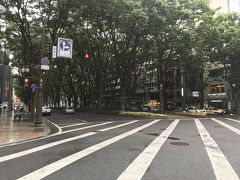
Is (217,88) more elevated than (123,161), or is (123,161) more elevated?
(217,88)

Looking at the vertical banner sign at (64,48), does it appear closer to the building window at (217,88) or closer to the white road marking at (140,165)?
the white road marking at (140,165)

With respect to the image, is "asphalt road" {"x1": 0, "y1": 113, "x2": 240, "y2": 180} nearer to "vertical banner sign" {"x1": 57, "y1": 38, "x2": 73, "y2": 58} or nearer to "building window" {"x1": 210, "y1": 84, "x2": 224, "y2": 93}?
"vertical banner sign" {"x1": 57, "y1": 38, "x2": 73, "y2": 58}

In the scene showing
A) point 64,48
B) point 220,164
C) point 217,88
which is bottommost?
point 220,164

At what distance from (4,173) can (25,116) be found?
77.0 feet

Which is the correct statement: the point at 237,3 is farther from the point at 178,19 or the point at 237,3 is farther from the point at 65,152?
the point at 65,152

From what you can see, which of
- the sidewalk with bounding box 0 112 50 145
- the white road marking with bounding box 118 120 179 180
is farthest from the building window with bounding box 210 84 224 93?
the white road marking with bounding box 118 120 179 180

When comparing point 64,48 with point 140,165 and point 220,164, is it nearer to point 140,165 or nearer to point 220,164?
point 140,165

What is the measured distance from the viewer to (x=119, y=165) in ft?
26.3

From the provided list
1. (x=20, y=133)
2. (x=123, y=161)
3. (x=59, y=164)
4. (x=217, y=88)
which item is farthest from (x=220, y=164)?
(x=217, y=88)

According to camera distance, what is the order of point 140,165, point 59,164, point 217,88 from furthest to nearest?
point 217,88 → point 59,164 → point 140,165

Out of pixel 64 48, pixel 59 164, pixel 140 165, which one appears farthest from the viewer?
pixel 64 48

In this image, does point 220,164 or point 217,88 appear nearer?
point 220,164

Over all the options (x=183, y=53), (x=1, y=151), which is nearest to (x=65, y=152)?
(x=1, y=151)

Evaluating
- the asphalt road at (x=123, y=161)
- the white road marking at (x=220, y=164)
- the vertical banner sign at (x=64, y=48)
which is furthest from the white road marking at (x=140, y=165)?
the vertical banner sign at (x=64, y=48)
